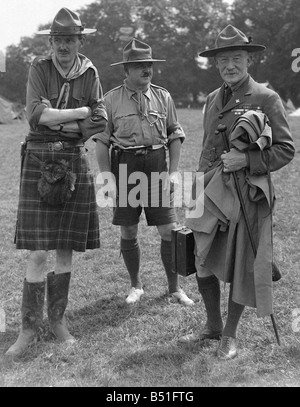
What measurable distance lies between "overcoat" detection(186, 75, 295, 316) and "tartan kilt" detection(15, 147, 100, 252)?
0.86 m

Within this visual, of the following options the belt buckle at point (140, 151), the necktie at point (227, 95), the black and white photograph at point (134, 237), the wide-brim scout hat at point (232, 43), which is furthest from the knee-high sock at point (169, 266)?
the wide-brim scout hat at point (232, 43)

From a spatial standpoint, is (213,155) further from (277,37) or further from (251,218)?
(277,37)

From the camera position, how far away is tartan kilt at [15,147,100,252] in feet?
13.2

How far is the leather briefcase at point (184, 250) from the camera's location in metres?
4.08

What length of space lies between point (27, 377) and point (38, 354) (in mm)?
359

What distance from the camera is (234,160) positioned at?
370 centimetres

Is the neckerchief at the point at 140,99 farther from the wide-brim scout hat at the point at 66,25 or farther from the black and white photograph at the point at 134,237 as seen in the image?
the wide-brim scout hat at the point at 66,25

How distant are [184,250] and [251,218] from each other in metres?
0.60

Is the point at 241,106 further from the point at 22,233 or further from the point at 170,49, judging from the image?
the point at 170,49

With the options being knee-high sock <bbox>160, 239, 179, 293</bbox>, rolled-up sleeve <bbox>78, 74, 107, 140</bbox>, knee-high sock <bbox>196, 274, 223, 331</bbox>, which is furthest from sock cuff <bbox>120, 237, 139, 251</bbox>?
rolled-up sleeve <bbox>78, 74, 107, 140</bbox>

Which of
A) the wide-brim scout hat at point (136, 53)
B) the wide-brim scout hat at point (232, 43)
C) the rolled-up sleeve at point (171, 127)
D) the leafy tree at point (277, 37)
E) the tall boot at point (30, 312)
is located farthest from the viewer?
the leafy tree at point (277, 37)

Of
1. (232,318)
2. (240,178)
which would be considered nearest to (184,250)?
(232,318)

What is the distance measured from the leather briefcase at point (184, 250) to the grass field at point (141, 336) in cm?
56
